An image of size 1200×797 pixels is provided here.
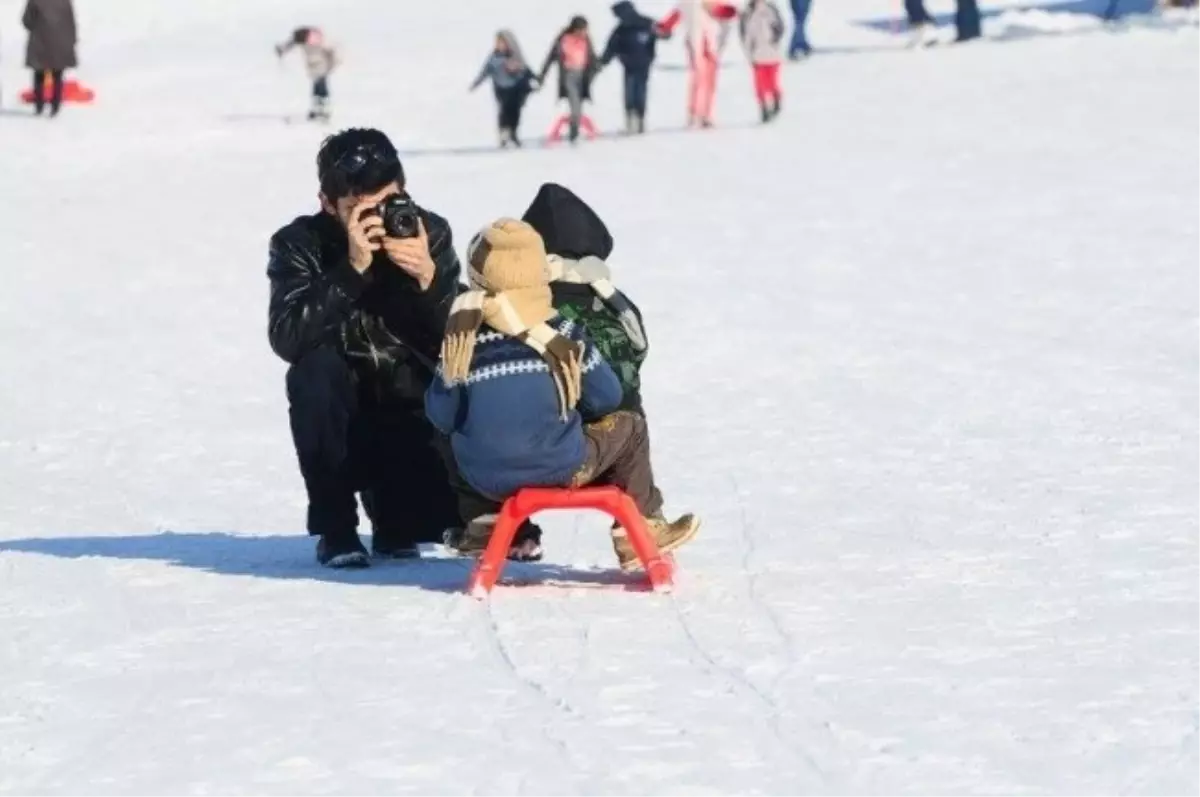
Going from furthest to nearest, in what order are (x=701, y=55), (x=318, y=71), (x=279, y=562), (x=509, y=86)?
(x=318, y=71)
(x=701, y=55)
(x=509, y=86)
(x=279, y=562)

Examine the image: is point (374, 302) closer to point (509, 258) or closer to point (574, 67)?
point (509, 258)

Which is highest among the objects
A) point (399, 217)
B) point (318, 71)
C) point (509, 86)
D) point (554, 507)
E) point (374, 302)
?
point (399, 217)

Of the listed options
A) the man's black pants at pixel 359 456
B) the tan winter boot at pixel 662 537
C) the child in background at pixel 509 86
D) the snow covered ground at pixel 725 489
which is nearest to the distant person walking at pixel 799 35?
A: the snow covered ground at pixel 725 489

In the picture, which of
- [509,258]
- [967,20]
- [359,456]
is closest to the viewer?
[509,258]

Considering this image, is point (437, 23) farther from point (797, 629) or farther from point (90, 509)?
point (797, 629)

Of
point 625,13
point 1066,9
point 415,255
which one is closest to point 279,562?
point 415,255

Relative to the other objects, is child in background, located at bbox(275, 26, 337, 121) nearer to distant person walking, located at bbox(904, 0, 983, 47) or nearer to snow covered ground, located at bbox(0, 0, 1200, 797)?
snow covered ground, located at bbox(0, 0, 1200, 797)

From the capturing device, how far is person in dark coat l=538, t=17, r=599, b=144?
830 inches

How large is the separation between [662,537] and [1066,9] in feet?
76.8

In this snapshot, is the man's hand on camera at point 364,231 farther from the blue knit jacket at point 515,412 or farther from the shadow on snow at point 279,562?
the shadow on snow at point 279,562

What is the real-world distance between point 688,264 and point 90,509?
6419mm

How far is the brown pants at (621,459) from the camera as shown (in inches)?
214

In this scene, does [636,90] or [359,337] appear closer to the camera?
[359,337]

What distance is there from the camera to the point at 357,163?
223 inches
